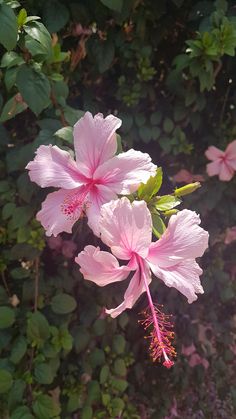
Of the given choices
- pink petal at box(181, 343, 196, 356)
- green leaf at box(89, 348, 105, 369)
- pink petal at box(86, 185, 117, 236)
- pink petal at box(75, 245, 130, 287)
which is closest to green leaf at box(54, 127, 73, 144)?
pink petal at box(86, 185, 117, 236)

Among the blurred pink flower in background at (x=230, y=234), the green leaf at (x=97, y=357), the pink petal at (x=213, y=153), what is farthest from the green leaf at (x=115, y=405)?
the pink petal at (x=213, y=153)

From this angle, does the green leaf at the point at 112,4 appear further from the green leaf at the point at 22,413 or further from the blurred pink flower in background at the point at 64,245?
the green leaf at the point at 22,413

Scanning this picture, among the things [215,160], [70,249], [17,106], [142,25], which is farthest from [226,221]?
[17,106]

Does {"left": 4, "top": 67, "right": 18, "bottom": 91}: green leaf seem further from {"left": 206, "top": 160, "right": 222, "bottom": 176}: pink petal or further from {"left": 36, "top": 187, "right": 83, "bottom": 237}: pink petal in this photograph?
{"left": 206, "top": 160, "right": 222, "bottom": 176}: pink petal

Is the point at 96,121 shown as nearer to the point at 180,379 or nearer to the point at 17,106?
the point at 17,106

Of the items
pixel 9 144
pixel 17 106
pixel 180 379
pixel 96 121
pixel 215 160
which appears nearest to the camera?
pixel 96 121
